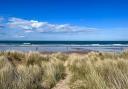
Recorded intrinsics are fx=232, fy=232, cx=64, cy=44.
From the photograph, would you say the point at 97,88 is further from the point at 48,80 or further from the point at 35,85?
the point at 48,80

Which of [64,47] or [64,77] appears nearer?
[64,77]

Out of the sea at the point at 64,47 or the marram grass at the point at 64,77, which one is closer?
the marram grass at the point at 64,77

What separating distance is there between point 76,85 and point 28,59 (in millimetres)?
5866

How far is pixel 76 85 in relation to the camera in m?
7.04

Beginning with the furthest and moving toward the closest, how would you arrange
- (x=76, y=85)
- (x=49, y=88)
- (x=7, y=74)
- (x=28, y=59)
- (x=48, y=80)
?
(x=28, y=59)
(x=48, y=80)
(x=49, y=88)
(x=76, y=85)
(x=7, y=74)

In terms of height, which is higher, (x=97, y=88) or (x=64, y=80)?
(x=97, y=88)

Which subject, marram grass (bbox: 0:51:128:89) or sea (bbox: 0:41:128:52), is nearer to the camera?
marram grass (bbox: 0:51:128:89)

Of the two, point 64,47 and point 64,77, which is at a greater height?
point 64,77

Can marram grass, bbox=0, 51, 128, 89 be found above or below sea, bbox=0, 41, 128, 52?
above

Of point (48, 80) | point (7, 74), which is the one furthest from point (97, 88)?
point (48, 80)

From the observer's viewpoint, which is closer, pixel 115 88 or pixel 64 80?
pixel 115 88

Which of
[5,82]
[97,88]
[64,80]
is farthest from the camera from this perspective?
[64,80]

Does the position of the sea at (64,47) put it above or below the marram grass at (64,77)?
below

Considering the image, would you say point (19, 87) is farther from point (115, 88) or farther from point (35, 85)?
point (115, 88)
